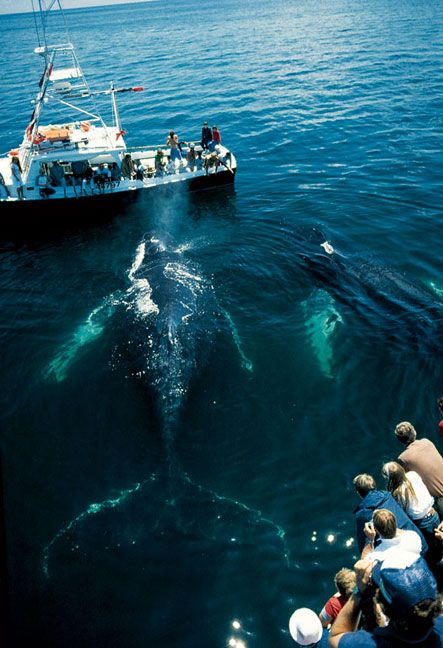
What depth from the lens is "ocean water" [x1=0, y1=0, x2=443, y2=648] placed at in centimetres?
1084

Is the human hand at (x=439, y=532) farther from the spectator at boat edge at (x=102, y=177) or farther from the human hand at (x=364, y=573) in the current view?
the spectator at boat edge at (x=102, y=177)

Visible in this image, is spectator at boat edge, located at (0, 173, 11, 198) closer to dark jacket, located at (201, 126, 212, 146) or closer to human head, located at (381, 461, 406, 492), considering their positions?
dark jacket, located at (201, 126, 212, 146)

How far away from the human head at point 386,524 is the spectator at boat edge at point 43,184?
28.9 meters

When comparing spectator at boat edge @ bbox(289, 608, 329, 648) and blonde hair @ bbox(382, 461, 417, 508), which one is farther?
blonde hair @ bbox(382, 461, 417, 508)

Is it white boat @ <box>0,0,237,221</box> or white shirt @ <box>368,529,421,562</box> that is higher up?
white boat @ <box>0,0,237,221</box>

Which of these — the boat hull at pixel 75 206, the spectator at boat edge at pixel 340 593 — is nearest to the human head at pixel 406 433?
the spectator at boat edge at pixel 340 593

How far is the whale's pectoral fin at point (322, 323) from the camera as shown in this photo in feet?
56.8

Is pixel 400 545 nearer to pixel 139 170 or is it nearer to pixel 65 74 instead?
pixel 139 170

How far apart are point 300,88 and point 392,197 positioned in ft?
111

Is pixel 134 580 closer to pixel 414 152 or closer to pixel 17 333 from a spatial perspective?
pixel 17 333

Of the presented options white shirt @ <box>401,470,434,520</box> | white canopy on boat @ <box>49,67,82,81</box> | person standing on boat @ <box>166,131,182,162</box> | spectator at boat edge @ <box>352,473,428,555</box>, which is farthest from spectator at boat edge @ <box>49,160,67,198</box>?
white shirt @ <box>401,470,434,520</box>

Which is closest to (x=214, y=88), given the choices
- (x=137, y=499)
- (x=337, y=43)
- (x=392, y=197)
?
(x=337, y=43)

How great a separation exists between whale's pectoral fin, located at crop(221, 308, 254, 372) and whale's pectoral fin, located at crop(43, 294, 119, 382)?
5524 mm

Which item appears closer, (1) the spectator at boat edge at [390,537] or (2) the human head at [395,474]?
(1) the spectator at boat edge at [390,537]
